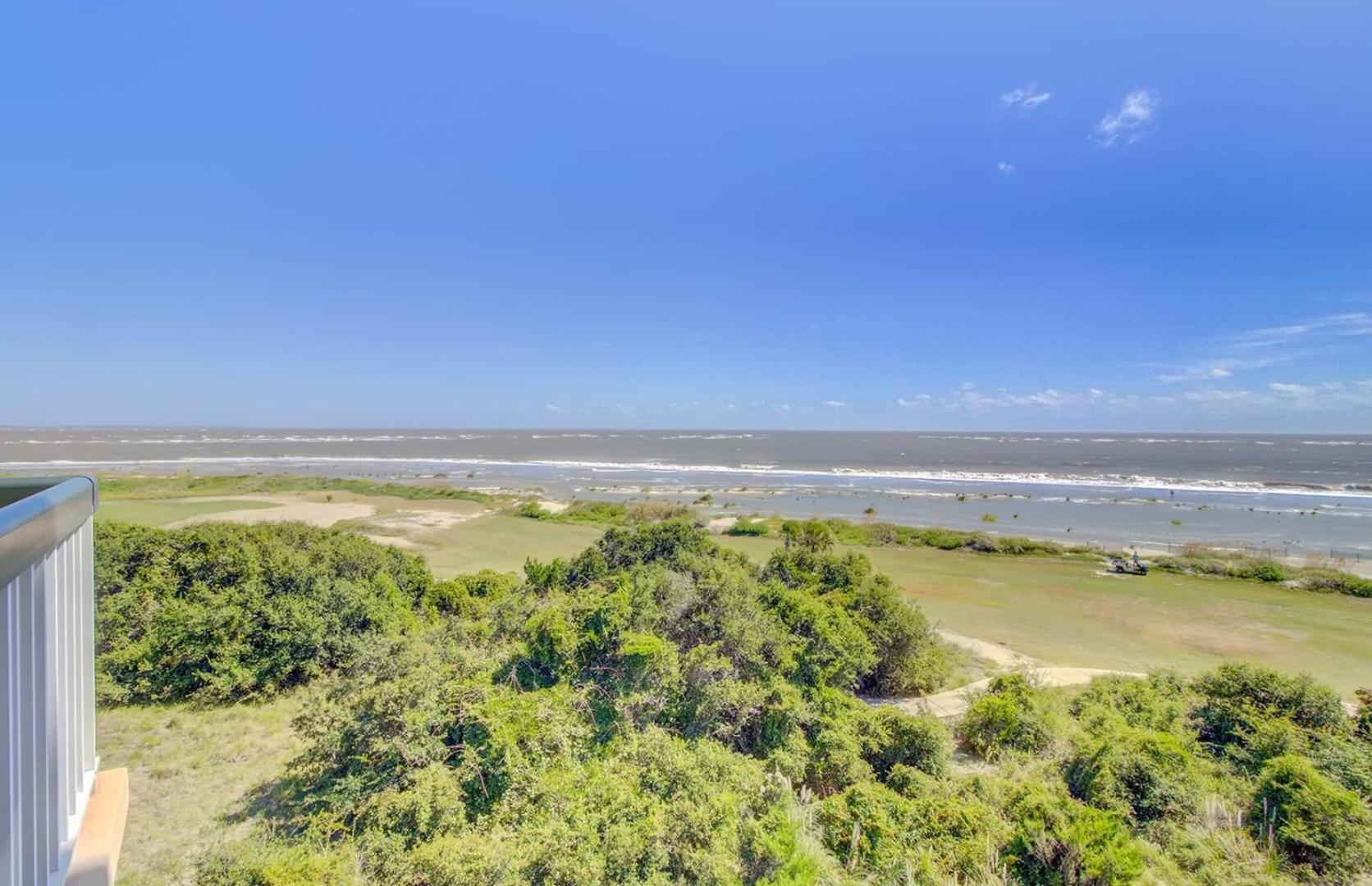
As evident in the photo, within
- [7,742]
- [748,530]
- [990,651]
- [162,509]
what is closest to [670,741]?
[7,742]

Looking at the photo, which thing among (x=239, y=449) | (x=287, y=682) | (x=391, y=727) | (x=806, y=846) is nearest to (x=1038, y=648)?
(x=806, y=846)

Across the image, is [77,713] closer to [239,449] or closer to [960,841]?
[960,841]

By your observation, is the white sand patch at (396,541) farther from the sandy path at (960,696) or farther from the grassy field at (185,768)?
the sandy path at (960,696)

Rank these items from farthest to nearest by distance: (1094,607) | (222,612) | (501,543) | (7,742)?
(501,543) → (1094,607) → (222,612) → (7,742)

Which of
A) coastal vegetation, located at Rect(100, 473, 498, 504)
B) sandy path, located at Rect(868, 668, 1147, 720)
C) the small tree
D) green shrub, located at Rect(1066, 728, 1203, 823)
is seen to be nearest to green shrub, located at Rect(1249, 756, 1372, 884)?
green shrub, located at Rect(1066, 728, 1203, 823)

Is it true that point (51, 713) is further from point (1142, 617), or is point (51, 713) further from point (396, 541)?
point (396, 541)

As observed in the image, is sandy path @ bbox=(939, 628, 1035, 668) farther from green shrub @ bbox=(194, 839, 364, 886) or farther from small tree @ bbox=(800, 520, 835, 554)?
green shrub @ bbox=(194, 839, 364, 886)

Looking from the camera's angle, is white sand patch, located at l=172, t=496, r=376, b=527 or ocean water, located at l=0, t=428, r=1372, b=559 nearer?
white sand patch, located at l=172, t=496, r=376, b=527
